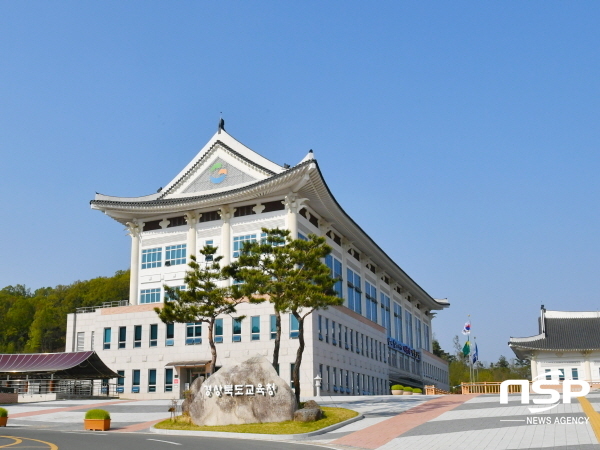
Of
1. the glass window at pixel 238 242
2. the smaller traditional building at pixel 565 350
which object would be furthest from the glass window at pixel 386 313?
the glass window at pixel 238 242

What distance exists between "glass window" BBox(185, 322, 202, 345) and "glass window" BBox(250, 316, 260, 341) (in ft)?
13.0

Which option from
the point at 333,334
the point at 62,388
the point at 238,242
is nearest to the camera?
the point at 62,388

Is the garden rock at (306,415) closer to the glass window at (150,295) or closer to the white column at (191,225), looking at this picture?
the white column at (191,225)

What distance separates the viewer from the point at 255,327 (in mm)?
44812

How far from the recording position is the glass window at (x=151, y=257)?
51281 mm

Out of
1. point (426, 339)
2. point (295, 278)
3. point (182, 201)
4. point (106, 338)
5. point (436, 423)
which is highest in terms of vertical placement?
point (182, 201)

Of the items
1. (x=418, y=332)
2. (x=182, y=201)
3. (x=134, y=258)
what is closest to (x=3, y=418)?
(x=182, y=201)

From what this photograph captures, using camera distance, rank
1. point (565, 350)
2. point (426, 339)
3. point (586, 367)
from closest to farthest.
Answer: point (565, 350), point (586, 367), point (426, 339)

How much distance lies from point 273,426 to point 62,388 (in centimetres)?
2670

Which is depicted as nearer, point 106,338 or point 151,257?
point 106,338

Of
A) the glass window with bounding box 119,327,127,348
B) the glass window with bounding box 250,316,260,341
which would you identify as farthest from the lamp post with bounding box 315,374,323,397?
the glass window with bounding box 119,327,127,348

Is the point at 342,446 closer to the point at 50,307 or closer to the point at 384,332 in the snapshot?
the point at 384,332

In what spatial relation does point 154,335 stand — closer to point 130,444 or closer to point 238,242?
point 238,242

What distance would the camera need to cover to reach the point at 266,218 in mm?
47688
